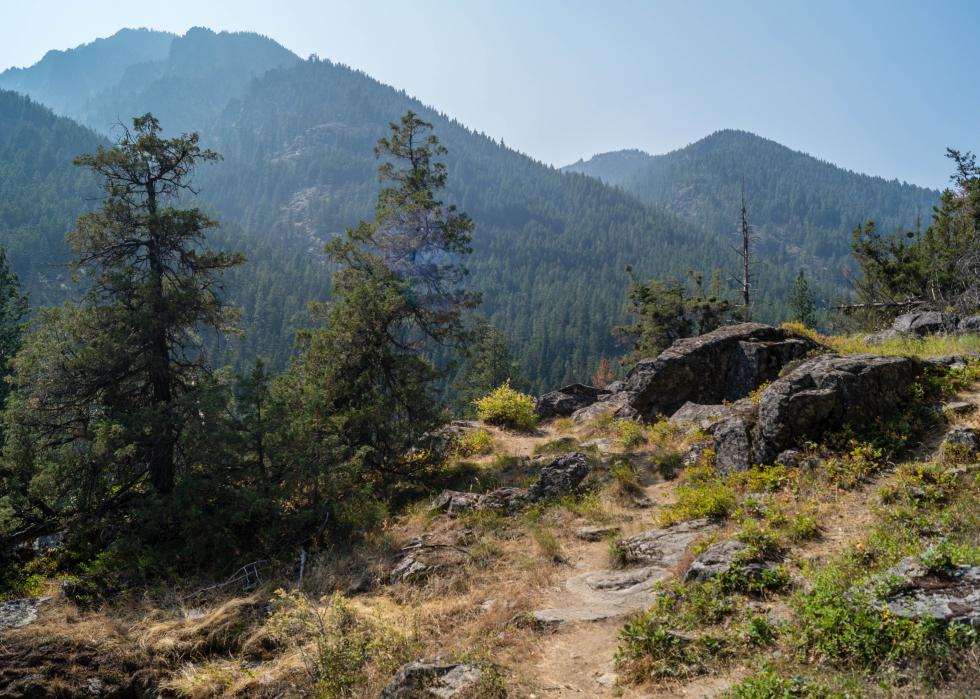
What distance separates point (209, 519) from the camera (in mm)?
10781

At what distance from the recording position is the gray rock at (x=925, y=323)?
56.6 ft

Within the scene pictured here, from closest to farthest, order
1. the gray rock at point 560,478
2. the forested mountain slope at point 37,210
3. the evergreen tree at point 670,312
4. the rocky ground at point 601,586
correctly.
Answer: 1. the rocky ground at point 601,586
2. the gray rock at point 560,478
3. the evergreen tree at point 670,312
4. the forested mountain slope at point 37,210

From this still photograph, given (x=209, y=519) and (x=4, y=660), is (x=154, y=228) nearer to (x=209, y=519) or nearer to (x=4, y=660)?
(x=209, y=519)

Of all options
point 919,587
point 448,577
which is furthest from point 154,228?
point 919,587

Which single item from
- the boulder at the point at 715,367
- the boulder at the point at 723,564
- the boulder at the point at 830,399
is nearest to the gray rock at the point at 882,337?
the boulder at the point at 715,367

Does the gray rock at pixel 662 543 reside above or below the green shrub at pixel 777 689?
below

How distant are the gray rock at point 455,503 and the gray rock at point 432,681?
584 cm

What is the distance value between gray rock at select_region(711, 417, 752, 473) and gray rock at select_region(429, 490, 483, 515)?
16.9 feet

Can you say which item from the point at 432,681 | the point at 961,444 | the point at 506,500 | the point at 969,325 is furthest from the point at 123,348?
the point at 969,325

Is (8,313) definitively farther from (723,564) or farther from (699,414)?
(723,564)

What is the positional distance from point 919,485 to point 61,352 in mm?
16041

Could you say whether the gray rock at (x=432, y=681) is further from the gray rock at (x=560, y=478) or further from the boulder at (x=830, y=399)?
the boulder at (x=830, y=399)

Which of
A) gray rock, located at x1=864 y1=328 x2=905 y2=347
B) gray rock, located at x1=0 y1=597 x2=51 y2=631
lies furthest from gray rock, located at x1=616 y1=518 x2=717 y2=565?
gray rock, located at x1=864 y1=328 x2=905 y2=347

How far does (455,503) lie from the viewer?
11922mm
